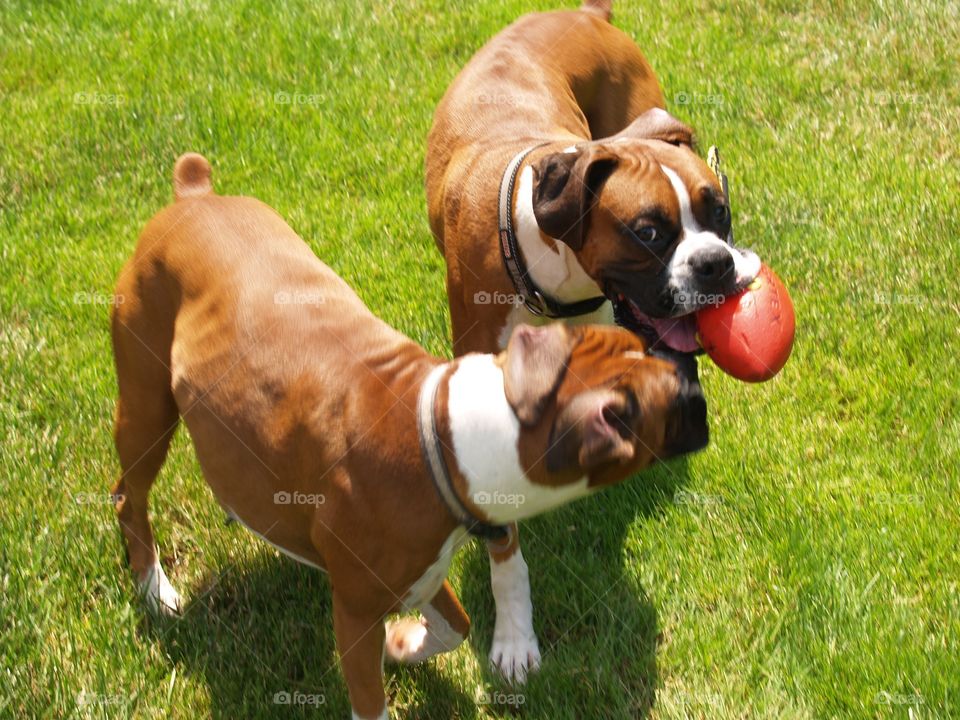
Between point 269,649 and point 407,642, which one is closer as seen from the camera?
point 407,642

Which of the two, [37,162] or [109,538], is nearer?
[109,538]

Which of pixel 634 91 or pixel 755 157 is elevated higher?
pixel 634 91

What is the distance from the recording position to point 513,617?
14.2ft

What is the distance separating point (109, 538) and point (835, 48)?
570cm

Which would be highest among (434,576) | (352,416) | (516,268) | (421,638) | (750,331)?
(750,331)

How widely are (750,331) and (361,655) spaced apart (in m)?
1.73

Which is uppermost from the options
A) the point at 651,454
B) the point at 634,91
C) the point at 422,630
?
the point at 651,454

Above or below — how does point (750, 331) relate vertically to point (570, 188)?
below

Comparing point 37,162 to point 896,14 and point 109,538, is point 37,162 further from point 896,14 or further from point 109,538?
point 896,14

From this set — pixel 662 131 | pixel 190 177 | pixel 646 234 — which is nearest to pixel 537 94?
pixel 662 131

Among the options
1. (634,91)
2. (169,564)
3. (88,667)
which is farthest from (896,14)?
(88,667)

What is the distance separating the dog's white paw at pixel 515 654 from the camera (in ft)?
13.9

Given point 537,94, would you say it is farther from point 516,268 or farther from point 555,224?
point 555,224

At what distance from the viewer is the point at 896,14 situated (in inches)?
305
